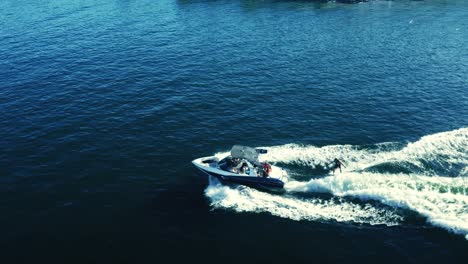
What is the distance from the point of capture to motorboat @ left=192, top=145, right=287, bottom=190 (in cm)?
4750

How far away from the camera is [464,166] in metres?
49.8

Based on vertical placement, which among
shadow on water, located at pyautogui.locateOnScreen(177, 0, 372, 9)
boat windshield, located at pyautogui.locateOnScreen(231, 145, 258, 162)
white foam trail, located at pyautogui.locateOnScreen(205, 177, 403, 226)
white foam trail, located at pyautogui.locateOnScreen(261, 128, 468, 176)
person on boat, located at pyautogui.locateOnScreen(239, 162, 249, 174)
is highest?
shadow on water, located at pyautogui.locateOnScreen(177, 0, 372, 9)

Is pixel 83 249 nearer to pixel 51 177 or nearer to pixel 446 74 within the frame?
pixel 51 177

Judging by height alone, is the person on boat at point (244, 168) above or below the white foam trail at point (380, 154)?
above

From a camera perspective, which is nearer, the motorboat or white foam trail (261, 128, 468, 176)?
the motorboat

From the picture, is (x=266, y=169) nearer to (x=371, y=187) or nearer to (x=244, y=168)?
(x=244, y=168)

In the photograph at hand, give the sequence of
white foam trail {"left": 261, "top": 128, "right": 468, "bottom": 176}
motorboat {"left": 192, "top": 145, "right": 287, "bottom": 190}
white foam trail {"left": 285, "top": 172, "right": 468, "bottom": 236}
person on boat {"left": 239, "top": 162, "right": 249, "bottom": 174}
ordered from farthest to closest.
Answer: white foam trail {"left": 261, "top": 128, "right": 468, "bottom": 176}, person on boat {"left": 239, "top": 162, "right": 249, "bottom": 174}, motorboat {"left": 192, "top": 145, "right": 287, "bottom": 190}, white foam trail {"left": 285, "top": 172, "right": 468, "bottom": 236}

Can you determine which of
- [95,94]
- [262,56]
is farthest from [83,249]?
[262,56]

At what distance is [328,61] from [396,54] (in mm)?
17943

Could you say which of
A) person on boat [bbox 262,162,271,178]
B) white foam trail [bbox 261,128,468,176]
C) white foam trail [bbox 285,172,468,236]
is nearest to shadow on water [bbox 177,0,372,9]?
white foam trail [bbox 261,128,468,176]

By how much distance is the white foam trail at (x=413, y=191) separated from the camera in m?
41.0

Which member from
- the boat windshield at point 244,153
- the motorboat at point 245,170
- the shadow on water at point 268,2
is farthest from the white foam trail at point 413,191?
the shadow on water at point 268,2

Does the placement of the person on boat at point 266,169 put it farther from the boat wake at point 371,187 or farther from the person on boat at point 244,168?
the boat wake at point 371,187

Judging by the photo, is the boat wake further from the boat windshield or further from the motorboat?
the boat windshield
